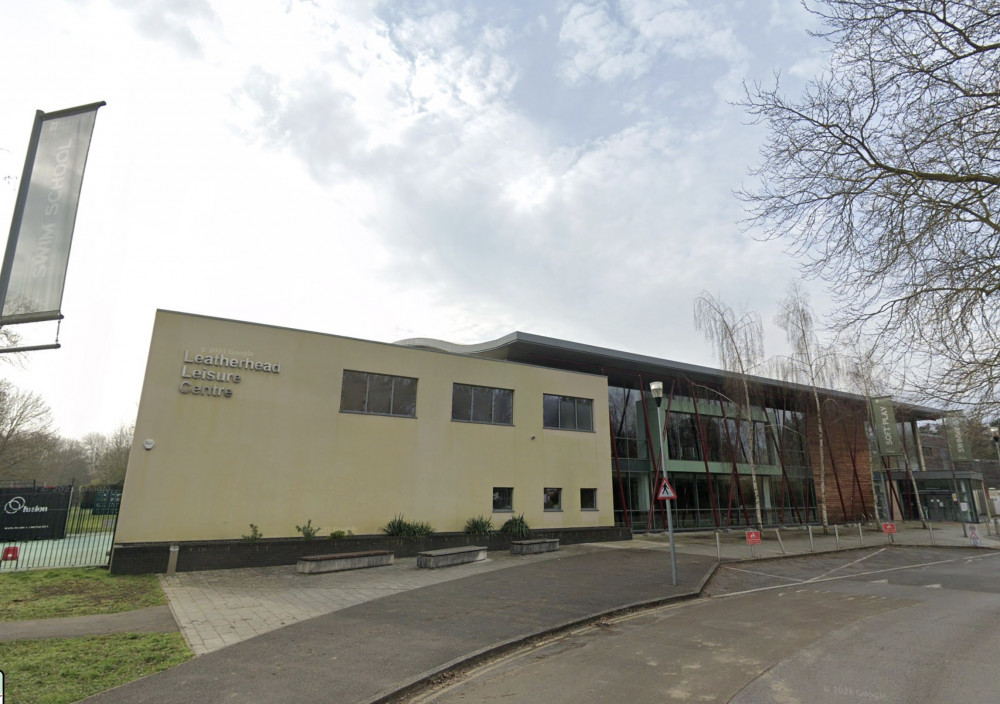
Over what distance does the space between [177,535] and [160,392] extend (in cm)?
418

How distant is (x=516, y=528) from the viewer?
20734 mm

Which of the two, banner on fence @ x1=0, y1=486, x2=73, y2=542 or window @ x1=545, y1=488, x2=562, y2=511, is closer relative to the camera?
banner on fence @ x1=0, y1=486, x2=73, y2=542

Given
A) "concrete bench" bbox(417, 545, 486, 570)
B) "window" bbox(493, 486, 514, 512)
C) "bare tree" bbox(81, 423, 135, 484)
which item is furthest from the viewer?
"bare tree" bbox(81, 423, 135, 484)

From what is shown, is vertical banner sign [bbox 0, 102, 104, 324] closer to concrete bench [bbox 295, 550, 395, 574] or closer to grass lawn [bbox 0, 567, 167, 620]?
grass lawn [bbox 0, 567, 167, 620]

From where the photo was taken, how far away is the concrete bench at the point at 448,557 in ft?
51.0

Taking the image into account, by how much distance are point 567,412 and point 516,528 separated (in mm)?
5953

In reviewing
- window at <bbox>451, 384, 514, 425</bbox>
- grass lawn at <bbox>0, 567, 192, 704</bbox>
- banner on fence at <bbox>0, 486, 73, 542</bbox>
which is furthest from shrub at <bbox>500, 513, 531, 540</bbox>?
banner on fence at <bbox>0, 486, 73, 542</bbox>

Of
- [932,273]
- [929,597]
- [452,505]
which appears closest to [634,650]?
[932,273]

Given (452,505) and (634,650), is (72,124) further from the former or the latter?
(452,505)

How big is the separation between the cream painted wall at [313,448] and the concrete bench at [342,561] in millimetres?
1915

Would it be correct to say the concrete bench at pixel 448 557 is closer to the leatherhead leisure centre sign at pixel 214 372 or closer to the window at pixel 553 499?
the window at pixel 553 499

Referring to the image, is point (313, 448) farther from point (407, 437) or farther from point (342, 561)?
point (342, 561)

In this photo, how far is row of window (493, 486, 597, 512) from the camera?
69.6 ft

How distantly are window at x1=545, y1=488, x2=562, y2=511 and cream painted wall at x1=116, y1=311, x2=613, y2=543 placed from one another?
0.28m
